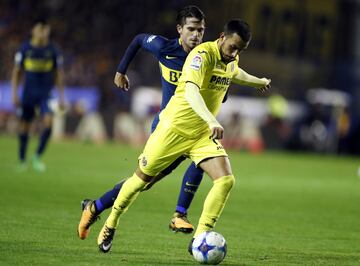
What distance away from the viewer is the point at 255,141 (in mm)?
28875

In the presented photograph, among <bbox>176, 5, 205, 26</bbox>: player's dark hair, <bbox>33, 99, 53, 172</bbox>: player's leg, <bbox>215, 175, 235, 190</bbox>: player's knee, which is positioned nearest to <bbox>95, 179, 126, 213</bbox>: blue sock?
<bbox>215, 175, 235, 190</bbox>: player's knee

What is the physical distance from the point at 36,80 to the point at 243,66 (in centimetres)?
1885

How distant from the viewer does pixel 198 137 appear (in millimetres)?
7582

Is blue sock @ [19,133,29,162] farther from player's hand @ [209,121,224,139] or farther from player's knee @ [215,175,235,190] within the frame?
player's hand @ [209,121,224,139]

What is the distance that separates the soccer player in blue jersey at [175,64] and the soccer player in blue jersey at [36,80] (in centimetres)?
711

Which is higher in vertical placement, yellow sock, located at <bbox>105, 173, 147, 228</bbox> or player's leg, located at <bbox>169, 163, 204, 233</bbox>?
yellow sock, located at <bbox>105, 173, 147, 228</bbox>

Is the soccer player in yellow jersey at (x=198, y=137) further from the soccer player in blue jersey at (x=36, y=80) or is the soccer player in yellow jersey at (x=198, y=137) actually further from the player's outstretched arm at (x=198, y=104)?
the soccer player in blue jersey at (x=36, y=80)

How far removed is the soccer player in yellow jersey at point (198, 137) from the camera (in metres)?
7.26

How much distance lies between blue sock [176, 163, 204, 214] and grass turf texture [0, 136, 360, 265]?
0.30 meters

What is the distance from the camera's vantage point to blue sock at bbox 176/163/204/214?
345 inches

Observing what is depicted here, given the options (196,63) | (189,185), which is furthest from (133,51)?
(196,63)

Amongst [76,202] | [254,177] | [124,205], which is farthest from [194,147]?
[254,177]

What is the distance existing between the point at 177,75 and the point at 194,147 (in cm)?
126

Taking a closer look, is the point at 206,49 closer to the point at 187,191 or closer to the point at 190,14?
the point at 190,14
